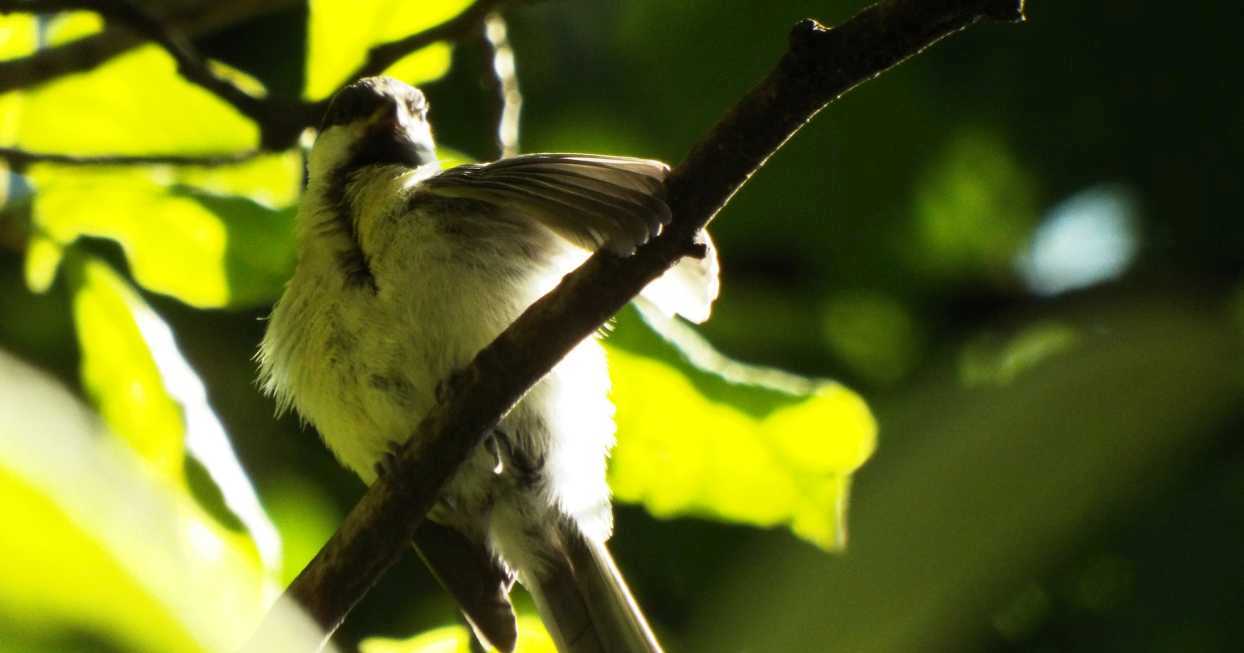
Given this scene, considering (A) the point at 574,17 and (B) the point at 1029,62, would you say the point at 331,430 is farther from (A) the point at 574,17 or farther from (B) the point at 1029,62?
(B) the point at 1029,62

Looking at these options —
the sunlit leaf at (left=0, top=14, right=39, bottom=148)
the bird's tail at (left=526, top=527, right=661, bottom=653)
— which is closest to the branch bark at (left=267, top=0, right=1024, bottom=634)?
the bird's tail at (left=526, top=527, right=661, bottom=653)

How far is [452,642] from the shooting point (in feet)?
7.11

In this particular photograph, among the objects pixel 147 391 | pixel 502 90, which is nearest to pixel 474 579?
pixel 147 391

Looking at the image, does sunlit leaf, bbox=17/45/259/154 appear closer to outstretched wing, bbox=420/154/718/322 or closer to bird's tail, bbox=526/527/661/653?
outstretched wing, bbox=420/154/718/322

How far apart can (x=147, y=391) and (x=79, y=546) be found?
210cm

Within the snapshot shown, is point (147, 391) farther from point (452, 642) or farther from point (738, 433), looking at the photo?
point (738, 433)

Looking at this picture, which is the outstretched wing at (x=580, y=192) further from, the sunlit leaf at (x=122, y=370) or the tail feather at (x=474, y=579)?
the tail feather at (x=474, y=579)

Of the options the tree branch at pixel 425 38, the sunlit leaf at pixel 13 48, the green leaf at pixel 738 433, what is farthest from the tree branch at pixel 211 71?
the green leaf at pixel 738 433

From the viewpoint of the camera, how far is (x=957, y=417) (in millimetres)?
623

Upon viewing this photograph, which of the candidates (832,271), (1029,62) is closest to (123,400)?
(832,271)

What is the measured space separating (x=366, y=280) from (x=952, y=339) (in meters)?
1.27

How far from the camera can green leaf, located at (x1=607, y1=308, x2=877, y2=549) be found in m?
2.41

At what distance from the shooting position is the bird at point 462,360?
106 inches

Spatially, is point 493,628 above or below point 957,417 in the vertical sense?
below
